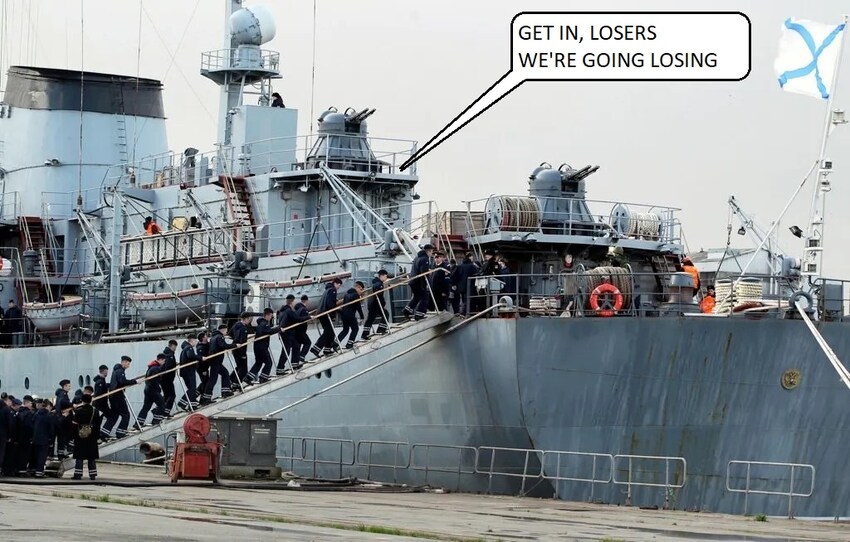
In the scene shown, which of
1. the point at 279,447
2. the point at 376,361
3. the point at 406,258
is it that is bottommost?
the point at 279,447

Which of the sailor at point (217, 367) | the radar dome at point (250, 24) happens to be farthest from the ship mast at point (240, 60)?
the sailor at point (217, 367)

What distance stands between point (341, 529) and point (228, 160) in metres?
20.1

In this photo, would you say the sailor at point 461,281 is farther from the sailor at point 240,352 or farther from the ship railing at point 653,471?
the sailor at point 240,352

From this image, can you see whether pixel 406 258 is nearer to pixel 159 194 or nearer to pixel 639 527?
pixel 159 194

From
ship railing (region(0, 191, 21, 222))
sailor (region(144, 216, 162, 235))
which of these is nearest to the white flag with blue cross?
sailor (region(144, 216, 162, 235))

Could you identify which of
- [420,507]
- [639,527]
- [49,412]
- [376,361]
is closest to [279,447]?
[376,361]

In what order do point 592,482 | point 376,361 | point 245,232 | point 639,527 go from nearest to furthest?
1. point 639,527
2. point 592,482
3. point 376,361
4. point 245,232

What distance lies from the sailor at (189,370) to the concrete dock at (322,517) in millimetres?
4375

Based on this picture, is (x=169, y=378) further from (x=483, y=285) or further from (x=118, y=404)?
(x=483, y=285)

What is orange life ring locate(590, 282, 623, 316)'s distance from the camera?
23.7 m

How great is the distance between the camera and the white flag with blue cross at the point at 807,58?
23.0 metres

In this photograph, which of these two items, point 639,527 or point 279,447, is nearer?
point 639,527

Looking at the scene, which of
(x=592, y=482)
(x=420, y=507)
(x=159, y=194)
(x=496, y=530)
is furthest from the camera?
(x=159, y=194)

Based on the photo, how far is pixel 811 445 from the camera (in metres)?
23.7
